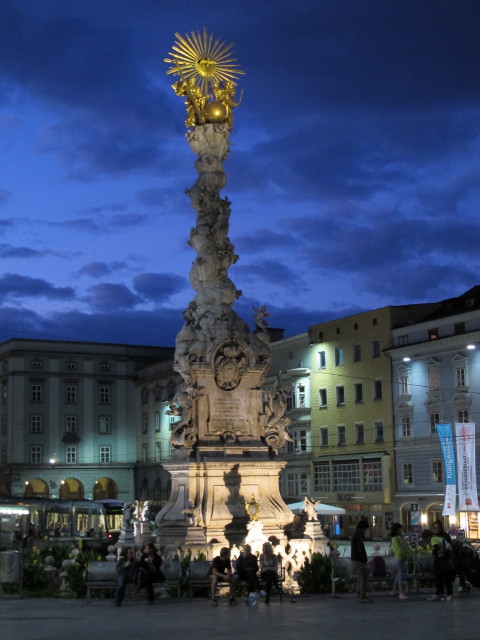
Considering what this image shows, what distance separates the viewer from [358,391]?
69812mm

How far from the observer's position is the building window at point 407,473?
6462 cm

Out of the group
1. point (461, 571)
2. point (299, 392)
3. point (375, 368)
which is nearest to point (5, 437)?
point (299, 392)

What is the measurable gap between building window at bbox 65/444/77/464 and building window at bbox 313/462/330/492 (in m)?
31.1

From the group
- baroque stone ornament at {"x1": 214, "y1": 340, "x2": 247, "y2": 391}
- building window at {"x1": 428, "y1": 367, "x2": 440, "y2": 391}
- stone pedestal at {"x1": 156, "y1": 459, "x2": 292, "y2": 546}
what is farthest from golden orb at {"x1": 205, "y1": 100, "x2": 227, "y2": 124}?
building window at {"x1": 428, "y1": 367, "x2": 440, "y2": 391}

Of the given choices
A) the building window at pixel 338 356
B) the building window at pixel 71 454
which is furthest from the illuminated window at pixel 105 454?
the building window at pixel 338 356

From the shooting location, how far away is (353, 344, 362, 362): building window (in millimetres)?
69875

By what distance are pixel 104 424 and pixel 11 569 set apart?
253 ft

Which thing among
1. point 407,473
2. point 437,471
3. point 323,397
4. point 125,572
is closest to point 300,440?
point 323,397

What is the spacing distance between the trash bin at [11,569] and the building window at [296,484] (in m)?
51.9

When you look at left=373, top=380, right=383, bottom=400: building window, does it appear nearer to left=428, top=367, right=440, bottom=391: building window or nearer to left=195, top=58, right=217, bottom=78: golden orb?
left=428, top=367, right=440, bottom=391: building window

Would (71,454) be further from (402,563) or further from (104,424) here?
(402,563)

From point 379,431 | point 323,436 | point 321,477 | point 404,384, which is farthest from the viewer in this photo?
point 323,436

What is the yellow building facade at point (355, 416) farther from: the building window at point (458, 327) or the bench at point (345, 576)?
the bench at point (345, 576)

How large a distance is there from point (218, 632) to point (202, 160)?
56.5 feet
